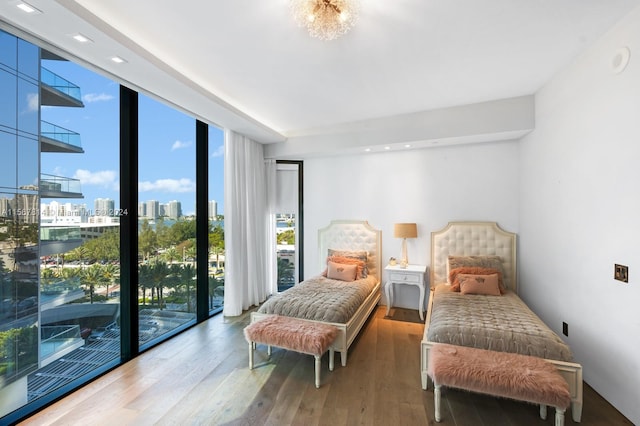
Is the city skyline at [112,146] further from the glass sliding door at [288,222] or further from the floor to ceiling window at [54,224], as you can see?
the glass sliding door at [288,222]

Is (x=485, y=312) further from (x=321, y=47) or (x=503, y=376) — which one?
(x=321, y=47)

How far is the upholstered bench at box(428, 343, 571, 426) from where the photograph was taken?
5.61 feet

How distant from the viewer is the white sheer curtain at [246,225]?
3885 mm

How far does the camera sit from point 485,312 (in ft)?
8.68

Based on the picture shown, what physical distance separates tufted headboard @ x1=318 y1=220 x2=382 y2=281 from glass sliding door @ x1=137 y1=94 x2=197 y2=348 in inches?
Result: 80.7

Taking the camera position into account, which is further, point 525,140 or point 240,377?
point 525,140

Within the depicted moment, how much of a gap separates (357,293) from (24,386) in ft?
9.70

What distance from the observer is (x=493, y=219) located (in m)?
3.83

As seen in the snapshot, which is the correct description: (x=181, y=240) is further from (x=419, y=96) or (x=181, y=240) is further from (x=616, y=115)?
(x=616, y=115)

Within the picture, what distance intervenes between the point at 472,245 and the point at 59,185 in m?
4.64

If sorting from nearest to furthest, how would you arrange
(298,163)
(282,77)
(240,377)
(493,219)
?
(240,377), (282,77), (493,219), (298,163)

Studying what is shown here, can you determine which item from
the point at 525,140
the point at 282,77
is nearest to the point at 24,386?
the point at 282,77

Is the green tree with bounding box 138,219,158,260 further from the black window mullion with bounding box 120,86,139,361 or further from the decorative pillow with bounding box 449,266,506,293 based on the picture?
the decorative pillow with bounding box 449,266,506,293

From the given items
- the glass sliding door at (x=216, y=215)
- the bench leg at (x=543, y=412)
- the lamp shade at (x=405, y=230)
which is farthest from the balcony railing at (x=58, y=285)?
the bench leg at (x=543, y=412)
